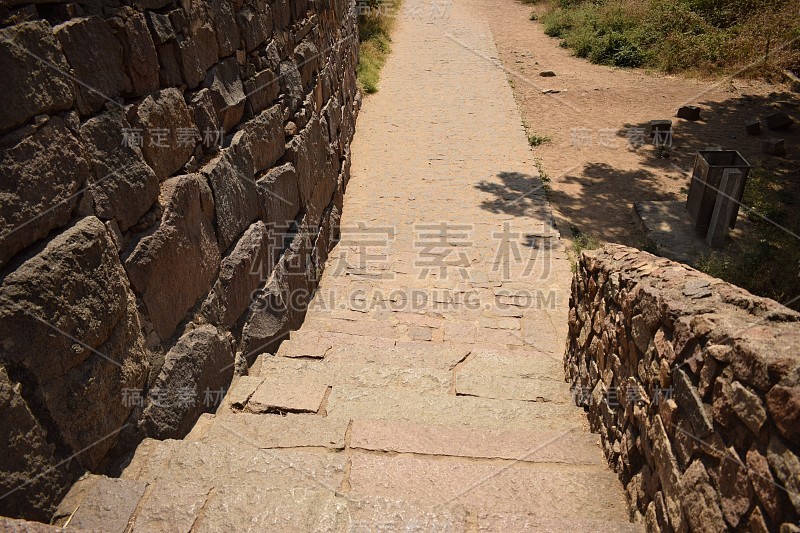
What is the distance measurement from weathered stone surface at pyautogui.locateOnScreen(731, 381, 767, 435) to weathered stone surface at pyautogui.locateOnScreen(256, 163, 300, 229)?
316 centimetres

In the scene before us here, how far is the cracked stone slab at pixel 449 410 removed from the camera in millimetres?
3443

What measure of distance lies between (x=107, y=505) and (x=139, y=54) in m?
1.84

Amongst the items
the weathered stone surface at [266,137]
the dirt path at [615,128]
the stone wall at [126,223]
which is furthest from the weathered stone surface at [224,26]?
the dirt path at [615,128]

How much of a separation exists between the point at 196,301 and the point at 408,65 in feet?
37.9

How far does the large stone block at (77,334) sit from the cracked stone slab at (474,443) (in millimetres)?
1145

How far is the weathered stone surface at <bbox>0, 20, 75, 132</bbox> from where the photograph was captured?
73.3 inches

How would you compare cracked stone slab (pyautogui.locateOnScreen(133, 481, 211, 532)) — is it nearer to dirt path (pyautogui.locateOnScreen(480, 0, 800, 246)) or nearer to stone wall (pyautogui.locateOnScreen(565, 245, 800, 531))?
stone wall (pyautogui.locateOnScreen(565, 245, 800, 531))

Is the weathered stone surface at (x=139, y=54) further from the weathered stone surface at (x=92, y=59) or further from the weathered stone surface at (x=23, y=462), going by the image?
the weathered stone surface at (x=23, y=462)

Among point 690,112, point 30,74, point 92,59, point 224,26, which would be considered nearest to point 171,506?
point 30,74

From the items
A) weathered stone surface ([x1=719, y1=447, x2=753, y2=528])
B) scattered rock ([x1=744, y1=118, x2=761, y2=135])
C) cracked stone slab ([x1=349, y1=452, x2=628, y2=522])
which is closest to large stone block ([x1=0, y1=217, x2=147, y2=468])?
cracked stone slab ([x1=349, y1=452, x2=628, y2=522])

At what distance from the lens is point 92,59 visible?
2283 mm

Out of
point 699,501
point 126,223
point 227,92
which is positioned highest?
point 227,92

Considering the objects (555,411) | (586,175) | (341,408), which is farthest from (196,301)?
(586,175)

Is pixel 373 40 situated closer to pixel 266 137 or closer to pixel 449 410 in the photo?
pixel 266 137
